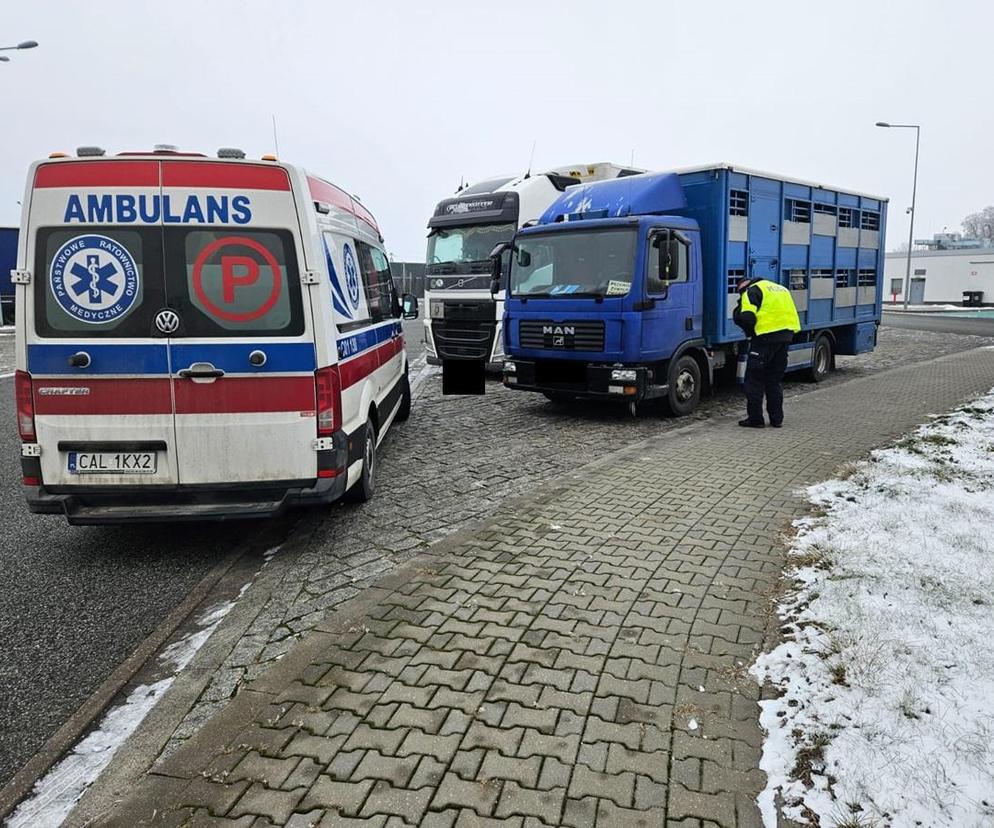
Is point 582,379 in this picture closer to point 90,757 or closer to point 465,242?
point 465,242

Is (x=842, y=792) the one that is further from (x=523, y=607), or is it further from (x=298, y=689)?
(x=298, y=689)

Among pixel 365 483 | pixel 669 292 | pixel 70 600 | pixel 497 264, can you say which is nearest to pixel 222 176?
pixel 365 483

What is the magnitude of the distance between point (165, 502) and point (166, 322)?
45.2 inches

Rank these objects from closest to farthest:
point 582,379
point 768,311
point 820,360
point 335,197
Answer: point 335,197, point 768,311, point 582,379, point 820,360

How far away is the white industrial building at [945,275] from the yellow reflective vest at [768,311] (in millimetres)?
54695

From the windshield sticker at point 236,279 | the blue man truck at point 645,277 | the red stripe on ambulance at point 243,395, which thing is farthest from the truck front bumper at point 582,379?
the windshield sticker at point 236,279

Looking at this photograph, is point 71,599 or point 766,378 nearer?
point 71,599

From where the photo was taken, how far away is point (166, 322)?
4699 millimetres

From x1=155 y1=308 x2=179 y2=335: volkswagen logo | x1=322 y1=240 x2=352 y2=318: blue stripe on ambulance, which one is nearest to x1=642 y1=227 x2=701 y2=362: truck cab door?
x1=322 y1=240 x2=352 y2=318: blue stripe on ambulance

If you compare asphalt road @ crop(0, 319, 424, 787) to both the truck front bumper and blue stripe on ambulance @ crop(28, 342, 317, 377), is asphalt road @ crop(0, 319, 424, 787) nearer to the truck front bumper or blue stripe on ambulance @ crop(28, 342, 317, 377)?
blue stripe on ambulance @ crop(28, 342, 317, 377)

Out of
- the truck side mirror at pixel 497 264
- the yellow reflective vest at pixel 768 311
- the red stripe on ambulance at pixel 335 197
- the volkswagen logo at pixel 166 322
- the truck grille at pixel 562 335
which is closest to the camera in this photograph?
the volkswagen logo at pixel 166 322

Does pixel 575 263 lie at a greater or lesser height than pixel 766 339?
greater

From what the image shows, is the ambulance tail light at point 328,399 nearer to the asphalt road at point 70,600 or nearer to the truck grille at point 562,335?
the asphalt road at point 70,600

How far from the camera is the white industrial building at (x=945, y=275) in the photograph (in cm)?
5434
